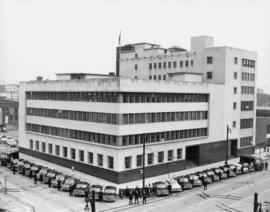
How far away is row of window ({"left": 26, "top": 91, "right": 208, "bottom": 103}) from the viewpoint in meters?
49.4

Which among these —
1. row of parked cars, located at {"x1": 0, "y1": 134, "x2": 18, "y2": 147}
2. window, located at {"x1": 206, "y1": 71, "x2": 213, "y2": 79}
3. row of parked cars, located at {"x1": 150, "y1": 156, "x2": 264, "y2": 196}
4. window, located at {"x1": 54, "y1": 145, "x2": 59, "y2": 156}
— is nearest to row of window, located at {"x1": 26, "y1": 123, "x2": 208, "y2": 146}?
window, located at {"x1": 54, "y1": 145, "x2": 59, "y2": 156}

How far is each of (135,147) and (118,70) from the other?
137 ft

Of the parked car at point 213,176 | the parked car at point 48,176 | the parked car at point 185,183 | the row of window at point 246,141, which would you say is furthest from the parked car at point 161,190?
the row of window at point 246,141

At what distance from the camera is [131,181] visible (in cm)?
4975

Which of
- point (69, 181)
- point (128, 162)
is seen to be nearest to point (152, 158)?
point (128, 162)

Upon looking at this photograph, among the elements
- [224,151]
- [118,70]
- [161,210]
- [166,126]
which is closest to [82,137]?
[166,126]

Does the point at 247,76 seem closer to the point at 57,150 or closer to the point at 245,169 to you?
the point at 245,169

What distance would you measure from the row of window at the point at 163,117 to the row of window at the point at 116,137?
6.40 ft

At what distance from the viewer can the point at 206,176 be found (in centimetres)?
5347

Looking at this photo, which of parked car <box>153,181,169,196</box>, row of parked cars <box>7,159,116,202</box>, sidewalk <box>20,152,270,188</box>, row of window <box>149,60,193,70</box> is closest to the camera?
row of parked cars <box>7,159,116,202</box>

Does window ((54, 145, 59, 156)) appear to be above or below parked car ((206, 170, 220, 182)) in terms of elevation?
above

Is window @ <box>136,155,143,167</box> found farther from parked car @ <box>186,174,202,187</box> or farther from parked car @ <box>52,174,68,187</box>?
parked car @ <box>52,174,68,187</box>

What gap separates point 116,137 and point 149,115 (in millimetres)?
6733

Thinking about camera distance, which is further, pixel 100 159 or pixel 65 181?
pixel 100 159
